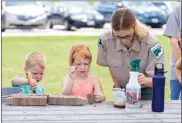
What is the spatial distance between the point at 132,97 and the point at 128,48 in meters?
0.42

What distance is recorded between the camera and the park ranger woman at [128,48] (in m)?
2.77

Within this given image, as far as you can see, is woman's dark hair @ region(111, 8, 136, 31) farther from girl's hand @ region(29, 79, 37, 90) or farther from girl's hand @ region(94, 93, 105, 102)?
girl's hand @ region(29, 79, 37, 90)

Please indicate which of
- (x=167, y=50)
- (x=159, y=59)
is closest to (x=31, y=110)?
(x=159, y=59)

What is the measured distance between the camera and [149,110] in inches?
103

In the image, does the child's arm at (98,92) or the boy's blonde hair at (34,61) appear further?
the boy's blonde hair at (34,61)

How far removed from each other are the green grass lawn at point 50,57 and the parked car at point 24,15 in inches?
70.5

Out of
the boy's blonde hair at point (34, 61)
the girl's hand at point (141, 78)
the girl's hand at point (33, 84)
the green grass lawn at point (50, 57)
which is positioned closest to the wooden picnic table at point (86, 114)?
the girl's hand at point (141, 78)

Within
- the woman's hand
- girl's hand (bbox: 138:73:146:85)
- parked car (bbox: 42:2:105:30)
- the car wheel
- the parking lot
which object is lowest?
girl's hand (bbox: 138:73:146:85)

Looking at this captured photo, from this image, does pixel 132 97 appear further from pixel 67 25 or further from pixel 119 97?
pixel 67 25

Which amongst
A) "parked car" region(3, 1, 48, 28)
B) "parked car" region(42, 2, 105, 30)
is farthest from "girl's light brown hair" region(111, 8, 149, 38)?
"parked car" region(42, 2, 105, 30)

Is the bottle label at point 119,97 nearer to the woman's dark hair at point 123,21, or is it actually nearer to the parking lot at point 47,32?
the woman's dark hair at point 123,21

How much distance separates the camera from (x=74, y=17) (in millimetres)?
16141

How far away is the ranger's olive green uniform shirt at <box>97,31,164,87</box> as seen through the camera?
287cm

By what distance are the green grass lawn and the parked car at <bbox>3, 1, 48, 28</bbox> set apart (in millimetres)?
1789
